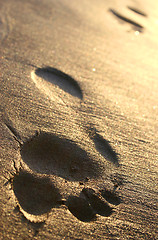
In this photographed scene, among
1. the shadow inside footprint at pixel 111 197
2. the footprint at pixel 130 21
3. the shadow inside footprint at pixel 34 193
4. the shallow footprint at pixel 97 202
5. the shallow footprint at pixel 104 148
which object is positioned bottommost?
the shadow inside footprint at pixel 34 193

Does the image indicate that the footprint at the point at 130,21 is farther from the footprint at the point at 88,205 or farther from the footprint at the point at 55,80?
the footprint at the point at 88,205

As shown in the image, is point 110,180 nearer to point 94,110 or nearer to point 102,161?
point 102,161

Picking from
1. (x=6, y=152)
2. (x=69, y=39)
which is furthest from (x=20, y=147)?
(x=69, y=39)

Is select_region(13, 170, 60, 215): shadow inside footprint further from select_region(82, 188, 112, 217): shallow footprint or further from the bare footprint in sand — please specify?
select_region(82, 188, 112, 217): shallow footprint

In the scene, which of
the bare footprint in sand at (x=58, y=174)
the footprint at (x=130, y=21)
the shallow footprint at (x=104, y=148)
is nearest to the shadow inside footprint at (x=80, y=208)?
the bare footprint in sand at (x=58, y=174)

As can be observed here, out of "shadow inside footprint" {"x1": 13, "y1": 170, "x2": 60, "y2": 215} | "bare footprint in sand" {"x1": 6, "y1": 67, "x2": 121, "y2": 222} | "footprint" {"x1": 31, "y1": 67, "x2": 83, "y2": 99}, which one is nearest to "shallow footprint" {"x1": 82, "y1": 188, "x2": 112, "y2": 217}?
"bare footprint in sand" {"x1": 6, "y1": 67, "x2": 121, "y2": 222}

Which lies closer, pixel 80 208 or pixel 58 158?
pixel 80 208

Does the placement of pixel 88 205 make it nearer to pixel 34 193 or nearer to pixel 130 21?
pixel 34 193

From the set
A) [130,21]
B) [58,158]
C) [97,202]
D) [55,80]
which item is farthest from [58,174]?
[130,21]
